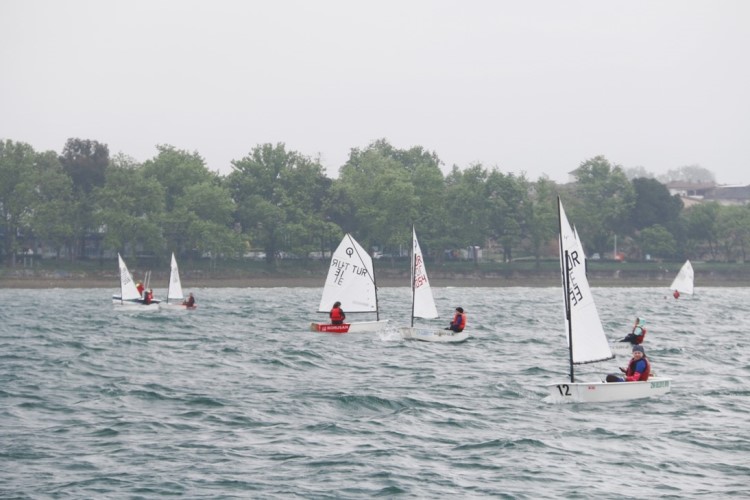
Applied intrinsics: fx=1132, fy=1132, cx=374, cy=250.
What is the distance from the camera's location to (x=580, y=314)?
108 ft

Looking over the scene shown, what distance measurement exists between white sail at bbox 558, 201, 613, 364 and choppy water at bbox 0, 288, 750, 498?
1.99m

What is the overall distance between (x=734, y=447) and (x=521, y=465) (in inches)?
219

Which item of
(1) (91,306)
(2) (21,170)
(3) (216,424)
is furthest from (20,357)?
(2) (21,170)

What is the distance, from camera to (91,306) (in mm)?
85625

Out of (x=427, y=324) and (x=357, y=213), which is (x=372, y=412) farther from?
(x=357, y=213)

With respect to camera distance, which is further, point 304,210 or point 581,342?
point 304,210

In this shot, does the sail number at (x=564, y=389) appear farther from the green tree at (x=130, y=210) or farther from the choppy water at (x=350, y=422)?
the green tree at (x=130, y=210)

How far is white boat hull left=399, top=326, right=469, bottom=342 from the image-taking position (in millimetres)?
51219

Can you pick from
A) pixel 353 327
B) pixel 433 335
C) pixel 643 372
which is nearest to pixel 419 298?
pixel 353 327

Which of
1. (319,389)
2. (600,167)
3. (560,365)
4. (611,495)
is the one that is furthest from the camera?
(600,167)

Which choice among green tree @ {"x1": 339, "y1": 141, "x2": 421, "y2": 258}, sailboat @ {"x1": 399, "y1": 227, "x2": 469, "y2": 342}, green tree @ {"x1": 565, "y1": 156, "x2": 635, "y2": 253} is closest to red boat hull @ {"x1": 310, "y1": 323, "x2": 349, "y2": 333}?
sailboat @ {"x1": 399, "y1": 227, "x2": 469, "y2": 342}

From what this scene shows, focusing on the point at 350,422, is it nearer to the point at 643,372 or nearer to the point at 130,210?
the point at 643,372

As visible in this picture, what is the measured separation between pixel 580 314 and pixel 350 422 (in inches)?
315

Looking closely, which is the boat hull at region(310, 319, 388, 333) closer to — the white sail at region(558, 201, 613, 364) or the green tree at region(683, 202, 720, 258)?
the white sail at region(558, 201, 613, 364)
